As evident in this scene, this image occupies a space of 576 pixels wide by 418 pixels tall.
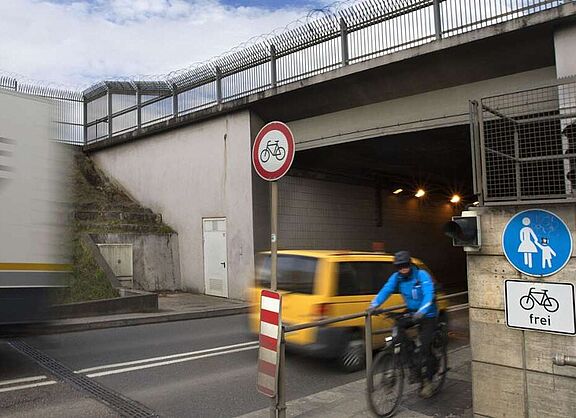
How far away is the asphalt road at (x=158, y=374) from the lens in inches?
215

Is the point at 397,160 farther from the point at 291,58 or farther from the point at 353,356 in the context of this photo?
the point at 353,356

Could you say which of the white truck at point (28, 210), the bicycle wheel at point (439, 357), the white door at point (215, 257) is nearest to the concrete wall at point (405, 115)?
the white door at point (215, 257)

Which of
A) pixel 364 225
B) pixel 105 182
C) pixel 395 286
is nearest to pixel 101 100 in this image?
pixel 105 182

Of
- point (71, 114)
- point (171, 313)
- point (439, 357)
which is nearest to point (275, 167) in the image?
point (439, 357)

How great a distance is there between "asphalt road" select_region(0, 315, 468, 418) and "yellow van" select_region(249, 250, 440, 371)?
395mm

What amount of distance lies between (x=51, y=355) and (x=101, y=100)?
16.8 m

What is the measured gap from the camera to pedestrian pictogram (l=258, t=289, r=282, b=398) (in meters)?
4.44

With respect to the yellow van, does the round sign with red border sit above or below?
above

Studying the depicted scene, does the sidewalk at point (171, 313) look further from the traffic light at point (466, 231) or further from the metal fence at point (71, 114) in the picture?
the metal fence at point (71, 114)

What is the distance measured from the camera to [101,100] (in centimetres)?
2225

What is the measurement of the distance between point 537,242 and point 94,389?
17.2ft

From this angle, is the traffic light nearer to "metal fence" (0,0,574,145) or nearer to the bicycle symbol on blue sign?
the bicycle symbol on blue sign

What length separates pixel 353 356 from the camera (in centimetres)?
709

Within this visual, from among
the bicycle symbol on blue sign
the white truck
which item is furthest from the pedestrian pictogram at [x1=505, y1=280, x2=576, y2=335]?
the white truck
